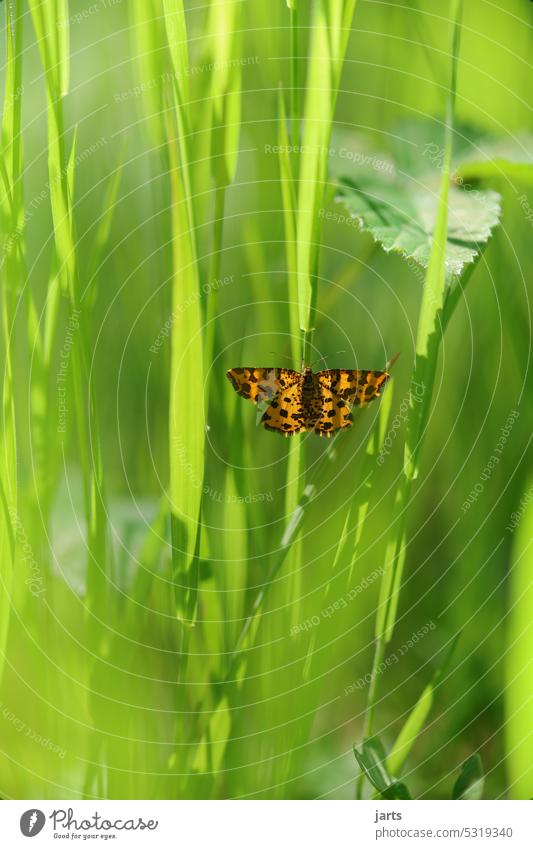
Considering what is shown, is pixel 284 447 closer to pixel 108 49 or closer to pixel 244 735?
pixel 244 735

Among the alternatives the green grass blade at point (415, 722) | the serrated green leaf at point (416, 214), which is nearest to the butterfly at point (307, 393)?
the serrated green leaf at point (416, 214)

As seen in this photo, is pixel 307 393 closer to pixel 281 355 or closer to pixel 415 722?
pixel 281 355

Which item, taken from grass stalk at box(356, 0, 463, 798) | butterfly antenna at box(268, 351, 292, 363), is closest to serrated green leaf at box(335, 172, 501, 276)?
grass stalk at box(356, 0, 463, 798)

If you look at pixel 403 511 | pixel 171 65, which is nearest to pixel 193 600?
pixel 403 511

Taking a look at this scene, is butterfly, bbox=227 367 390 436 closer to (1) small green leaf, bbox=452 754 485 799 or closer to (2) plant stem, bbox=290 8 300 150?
(2) plant stem, bbox=290 8 300 150

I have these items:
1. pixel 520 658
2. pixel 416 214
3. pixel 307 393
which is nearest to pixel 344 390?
pixel 307 393

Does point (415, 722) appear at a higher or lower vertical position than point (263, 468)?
lower

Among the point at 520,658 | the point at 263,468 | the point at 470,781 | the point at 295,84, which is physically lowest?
the point at 470,781

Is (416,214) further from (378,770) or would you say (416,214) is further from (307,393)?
(378,770)

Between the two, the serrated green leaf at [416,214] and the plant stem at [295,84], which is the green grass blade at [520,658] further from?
the plant stem at [295,84]
